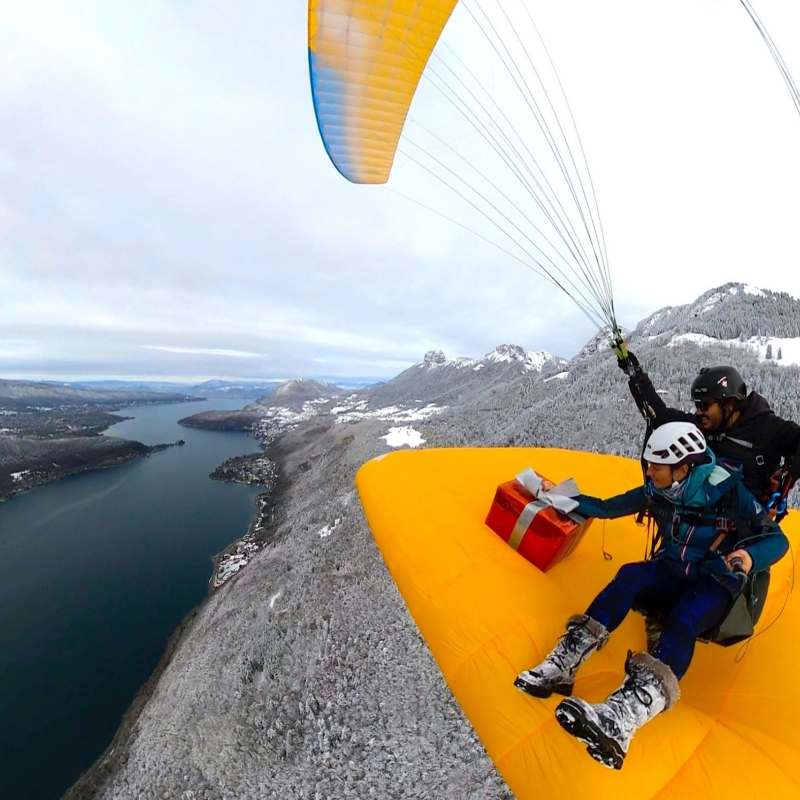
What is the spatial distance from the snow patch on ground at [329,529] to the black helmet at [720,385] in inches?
1018

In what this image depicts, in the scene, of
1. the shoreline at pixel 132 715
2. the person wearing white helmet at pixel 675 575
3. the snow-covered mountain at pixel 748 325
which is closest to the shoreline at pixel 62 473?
the shoreline at pixel 132 715

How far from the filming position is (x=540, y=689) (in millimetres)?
2807

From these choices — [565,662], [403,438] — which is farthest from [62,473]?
[565,662]

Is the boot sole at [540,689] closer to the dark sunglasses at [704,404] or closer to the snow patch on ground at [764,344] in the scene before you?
the dark sunglasses at [704,404]

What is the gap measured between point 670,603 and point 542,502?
141 centimetres

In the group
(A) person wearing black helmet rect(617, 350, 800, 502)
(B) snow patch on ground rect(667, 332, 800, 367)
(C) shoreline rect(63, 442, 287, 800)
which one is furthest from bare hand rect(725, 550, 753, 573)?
(B) snow patch on ground rect(667, 332, 800, 367)

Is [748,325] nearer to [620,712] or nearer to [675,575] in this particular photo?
[675,575]

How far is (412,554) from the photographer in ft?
14.3

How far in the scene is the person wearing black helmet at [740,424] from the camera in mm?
3850

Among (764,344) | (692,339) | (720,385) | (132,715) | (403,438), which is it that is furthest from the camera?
(403,438)

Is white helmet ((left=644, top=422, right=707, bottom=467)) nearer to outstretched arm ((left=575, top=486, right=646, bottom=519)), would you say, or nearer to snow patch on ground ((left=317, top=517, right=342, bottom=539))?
outstretched arm ((left=575, top=486, right=646, bottom=519))

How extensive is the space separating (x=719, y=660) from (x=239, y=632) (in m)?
22.4

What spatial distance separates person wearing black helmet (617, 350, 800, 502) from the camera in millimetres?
3850

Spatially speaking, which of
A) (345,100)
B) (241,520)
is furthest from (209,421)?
(345,100)
